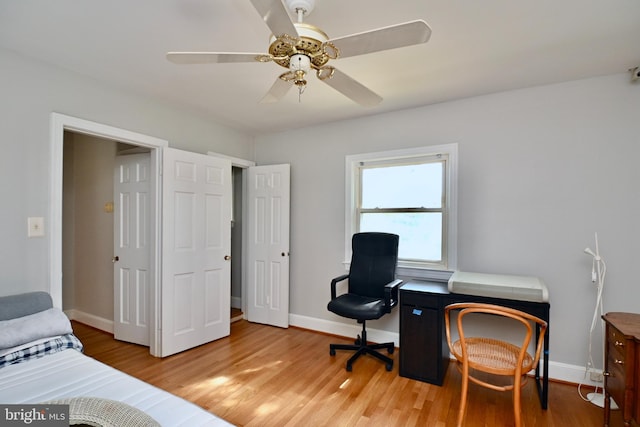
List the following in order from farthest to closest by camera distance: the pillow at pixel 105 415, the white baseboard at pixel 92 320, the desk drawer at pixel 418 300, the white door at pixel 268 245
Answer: the white door at pixel 268 245
the white baseboard at pixel 92 320
the desk drawer at pixel 418 300
the pillow at pixel 105 415

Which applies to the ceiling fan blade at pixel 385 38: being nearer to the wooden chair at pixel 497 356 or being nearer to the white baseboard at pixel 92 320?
the wooden chair at pixel 497 356

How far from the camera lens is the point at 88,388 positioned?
4.75ft

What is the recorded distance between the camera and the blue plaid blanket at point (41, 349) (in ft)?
5.54

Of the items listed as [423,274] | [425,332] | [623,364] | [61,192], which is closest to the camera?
[623,364]

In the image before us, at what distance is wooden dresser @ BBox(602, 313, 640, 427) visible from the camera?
1641mm

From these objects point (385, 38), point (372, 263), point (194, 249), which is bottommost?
point (372, 263)

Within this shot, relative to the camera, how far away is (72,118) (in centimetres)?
239

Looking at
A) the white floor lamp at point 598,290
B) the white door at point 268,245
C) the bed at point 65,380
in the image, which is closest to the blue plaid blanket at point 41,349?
the bed at point 65,380

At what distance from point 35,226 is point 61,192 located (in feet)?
0.95

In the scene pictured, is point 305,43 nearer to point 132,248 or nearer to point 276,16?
point 276,16

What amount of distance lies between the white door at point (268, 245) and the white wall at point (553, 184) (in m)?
1.33

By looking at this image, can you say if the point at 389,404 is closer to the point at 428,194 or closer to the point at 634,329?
the point at 634,329

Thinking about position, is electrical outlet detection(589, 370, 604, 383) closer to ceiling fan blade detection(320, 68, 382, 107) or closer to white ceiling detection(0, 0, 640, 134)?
white ceiling detection(0, 0, 640, 134)

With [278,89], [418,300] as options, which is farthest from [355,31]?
[418,300]
